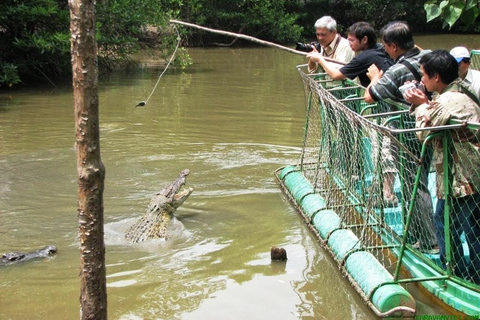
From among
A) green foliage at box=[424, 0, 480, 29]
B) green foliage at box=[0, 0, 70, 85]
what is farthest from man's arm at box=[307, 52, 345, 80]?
green foliage at box=[0, 0, 70, 85]

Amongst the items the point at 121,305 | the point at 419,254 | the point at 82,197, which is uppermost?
the point at 82,197

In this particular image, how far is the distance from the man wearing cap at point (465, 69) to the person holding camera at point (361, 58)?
2.64 ft

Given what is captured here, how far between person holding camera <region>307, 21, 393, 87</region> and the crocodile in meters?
3.09

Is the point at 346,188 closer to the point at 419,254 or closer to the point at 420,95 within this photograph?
the point at 419,254

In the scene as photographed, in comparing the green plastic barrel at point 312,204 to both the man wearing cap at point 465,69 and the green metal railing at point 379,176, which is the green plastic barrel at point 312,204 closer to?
the green metal railing at point 379,176

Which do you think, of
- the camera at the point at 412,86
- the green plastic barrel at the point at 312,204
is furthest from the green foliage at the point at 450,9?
the green plastic barrel at the point at 312,204

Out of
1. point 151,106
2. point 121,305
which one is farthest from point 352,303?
point 151,106

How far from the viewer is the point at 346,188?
6.25 m

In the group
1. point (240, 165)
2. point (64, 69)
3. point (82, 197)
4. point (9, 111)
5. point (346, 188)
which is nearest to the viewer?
point (82, 197)

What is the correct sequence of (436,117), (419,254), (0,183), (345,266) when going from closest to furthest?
(436,117) < (419,254) < (345,266) < (0,183)

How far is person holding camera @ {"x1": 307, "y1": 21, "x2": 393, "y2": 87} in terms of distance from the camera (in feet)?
20.0

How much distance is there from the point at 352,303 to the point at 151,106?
8937 mm

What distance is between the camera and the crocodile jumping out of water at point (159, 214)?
21.7 feet

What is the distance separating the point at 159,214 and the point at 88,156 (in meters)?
3.72
